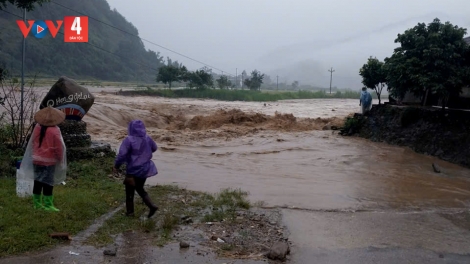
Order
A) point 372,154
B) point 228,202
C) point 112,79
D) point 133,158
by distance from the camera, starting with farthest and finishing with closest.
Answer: point 112,79
point 372,154
point 228,202
point 133,158

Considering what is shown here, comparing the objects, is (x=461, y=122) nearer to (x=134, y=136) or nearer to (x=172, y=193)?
(x=172, y=193)

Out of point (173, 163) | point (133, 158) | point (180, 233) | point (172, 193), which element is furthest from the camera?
point (173, 163)

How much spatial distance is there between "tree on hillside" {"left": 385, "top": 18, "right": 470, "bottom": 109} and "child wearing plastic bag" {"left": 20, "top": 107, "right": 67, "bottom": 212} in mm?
10283

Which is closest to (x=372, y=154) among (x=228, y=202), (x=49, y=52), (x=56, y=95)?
(x=228, y=202)

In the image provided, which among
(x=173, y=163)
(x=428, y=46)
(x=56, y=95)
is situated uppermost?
(x=428, y=46)

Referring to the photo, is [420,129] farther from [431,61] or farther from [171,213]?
[171,213]

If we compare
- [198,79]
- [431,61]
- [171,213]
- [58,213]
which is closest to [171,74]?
[198,79]

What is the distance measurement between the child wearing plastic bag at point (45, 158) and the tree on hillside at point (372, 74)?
568 inches

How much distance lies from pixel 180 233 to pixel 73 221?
133 centimetres

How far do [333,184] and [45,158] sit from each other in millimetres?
6291

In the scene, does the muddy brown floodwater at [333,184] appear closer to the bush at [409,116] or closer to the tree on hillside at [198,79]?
the bush at [409,116]

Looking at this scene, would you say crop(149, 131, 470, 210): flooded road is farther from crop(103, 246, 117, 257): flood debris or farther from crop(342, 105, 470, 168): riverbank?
crop(103, 246, 117, 257): flood debris

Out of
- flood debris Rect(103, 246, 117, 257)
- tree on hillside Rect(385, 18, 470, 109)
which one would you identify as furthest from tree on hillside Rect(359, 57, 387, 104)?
flood debris Rect(103, 246, 117, 257)

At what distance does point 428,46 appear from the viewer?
13.2 m
